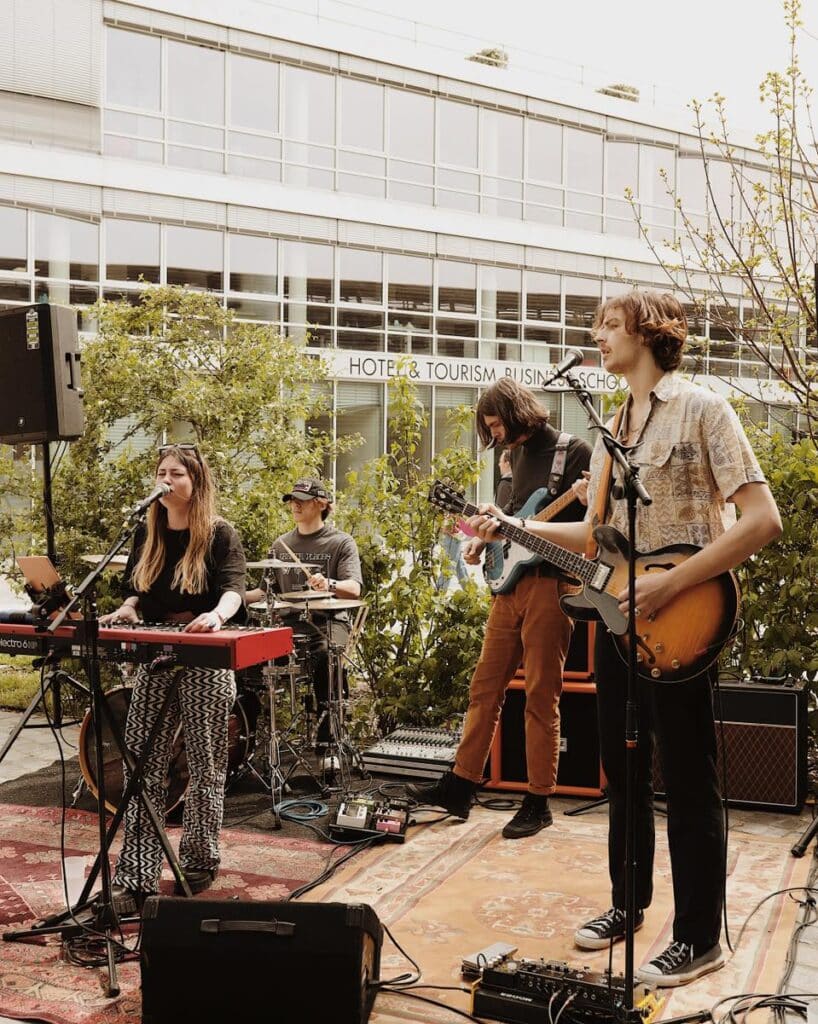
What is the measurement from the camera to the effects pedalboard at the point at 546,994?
285 centimetres

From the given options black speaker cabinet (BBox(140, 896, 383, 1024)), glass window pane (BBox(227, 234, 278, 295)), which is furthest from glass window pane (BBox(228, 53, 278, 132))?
black speaker cabinet (BBox(140, 896, 383, 1024))

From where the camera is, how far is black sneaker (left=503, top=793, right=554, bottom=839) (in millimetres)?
4797

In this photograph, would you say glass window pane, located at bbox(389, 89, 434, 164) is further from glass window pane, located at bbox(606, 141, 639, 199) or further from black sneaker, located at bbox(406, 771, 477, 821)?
black sneaker, located at bbox(406, 771, 477, 821)

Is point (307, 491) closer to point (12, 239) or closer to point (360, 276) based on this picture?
point (12, 239)

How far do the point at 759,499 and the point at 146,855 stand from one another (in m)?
2.54

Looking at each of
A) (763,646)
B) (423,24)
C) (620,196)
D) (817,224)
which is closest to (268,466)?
(763,646)

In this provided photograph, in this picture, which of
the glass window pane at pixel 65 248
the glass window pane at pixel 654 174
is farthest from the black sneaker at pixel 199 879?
the glass window pane at pixel 654 174

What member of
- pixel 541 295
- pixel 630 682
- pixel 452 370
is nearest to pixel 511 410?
pixel 630 682

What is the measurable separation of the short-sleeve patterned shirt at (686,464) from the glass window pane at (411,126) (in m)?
16.2

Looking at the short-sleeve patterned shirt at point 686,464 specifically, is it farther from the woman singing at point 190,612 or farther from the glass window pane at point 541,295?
the glass window pane at point 541,295

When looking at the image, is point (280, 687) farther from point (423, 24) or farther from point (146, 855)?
point (423, 24)

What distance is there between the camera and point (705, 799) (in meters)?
3.12

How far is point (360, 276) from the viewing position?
18.1 meters

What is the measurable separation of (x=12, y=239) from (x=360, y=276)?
5.63 m
